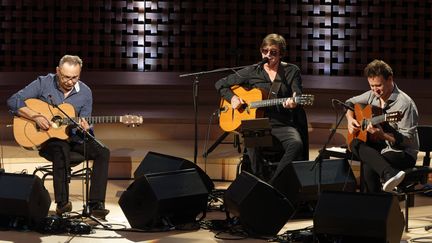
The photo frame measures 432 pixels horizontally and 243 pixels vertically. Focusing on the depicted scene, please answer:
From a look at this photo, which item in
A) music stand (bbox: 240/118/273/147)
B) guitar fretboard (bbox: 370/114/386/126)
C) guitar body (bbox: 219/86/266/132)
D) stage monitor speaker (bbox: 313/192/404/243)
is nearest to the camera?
stage monitor speaker (bbox: 313/192/404/243)

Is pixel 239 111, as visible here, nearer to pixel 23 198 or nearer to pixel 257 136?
pixel 257 136

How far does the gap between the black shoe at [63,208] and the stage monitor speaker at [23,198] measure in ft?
0.97

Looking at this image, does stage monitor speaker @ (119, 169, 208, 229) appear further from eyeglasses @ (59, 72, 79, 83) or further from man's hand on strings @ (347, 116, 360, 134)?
man's hand on strings @ (347, 116, 360, 134)

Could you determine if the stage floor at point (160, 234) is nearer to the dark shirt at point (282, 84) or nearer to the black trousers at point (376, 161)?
the black trousers at point (376, 161)

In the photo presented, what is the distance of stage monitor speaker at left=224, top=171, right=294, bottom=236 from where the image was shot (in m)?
5.95

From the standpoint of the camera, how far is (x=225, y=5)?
11.7m

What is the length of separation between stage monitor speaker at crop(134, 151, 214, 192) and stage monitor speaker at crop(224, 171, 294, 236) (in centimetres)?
81

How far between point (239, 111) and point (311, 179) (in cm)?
107

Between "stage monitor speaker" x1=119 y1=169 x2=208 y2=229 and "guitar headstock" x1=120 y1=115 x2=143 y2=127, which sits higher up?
"guitar headstock" x1=120 y1=115 x2=143 y2=127

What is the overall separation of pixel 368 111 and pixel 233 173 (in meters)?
2.17

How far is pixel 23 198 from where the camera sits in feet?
19.5

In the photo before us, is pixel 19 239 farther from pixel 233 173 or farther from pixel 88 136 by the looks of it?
pixel 233 173

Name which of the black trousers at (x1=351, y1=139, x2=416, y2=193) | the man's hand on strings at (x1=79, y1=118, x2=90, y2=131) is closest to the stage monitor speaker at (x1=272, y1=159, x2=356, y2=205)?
the black trousers at (x1=351, y1=139, x2=416, y2=193)

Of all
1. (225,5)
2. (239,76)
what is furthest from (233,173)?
(225,5)
